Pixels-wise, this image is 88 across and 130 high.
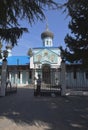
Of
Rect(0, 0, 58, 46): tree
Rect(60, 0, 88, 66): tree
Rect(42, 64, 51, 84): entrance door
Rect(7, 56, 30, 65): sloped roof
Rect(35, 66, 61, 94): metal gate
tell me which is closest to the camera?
Rect(0, 0, 58, 46): tree

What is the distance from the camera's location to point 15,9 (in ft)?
23.8

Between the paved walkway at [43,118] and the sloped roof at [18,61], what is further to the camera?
A: the sloped roof at [18,61]

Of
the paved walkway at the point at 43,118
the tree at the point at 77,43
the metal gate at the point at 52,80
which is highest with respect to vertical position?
the tree at the point at 77,43

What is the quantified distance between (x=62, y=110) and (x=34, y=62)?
95.3ft

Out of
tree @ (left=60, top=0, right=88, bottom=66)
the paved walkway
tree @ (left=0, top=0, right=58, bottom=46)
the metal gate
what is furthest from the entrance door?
tree @ (left=0, top=0, right=58, bottom=46)

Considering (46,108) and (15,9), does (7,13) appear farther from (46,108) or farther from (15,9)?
(46,108)

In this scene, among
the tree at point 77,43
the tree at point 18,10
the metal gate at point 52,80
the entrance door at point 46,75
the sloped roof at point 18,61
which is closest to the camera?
the tree at point 18,10

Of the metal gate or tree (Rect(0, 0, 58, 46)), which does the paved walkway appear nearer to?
tree (Rect(0, 0, 58, 46))

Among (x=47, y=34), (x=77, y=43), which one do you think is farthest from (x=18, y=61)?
(x=77, y=43)

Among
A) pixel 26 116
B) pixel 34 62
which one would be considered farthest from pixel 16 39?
pixel 34 62

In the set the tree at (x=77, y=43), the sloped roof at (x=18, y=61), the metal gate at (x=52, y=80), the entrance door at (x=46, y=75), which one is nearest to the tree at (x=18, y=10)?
the tree at (x=77, y=43)

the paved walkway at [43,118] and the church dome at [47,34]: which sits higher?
the church dome at [47,34]

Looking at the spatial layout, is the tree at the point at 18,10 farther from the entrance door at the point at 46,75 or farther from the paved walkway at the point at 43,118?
the entrance door at the point at 46,75

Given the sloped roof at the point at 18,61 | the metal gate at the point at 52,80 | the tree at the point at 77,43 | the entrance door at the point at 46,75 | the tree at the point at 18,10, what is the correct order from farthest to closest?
the sloped roof at the point at 18,61
the entrance door at the point at 46,75
the metal gate at the point at 52,80
the tree at the point at 77,43
the tree at the point at 18,10
